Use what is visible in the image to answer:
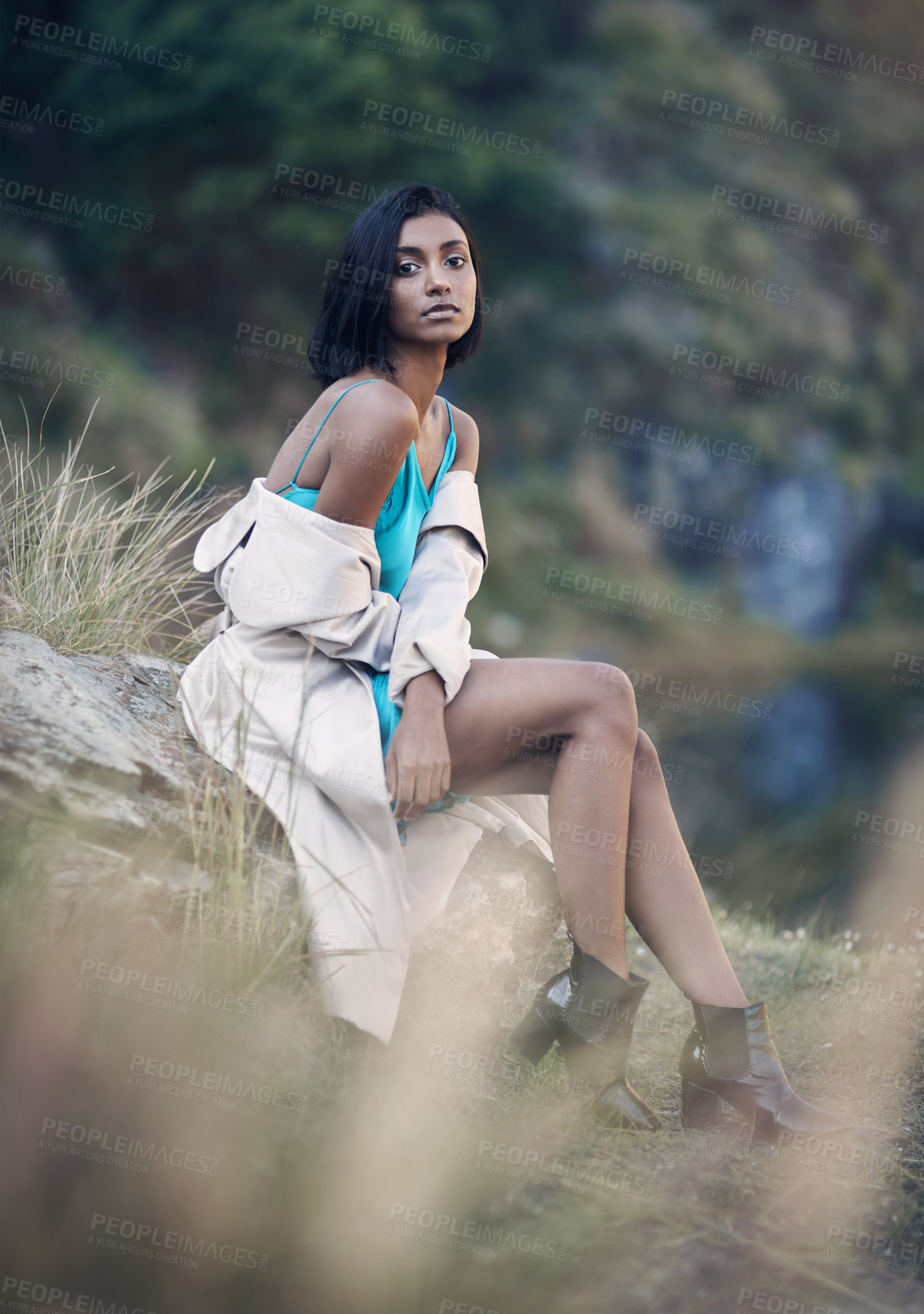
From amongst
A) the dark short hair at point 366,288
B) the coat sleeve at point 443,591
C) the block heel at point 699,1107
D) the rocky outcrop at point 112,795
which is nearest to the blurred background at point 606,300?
the block heel at point 699,1107

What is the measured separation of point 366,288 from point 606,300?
30.2 feet

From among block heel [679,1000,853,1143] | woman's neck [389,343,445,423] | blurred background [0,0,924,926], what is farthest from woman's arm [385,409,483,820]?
blurred background [0,0,924,926]

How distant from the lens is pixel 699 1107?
2.08 m

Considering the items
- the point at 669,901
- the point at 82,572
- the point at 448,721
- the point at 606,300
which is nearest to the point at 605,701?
the point at 448,721

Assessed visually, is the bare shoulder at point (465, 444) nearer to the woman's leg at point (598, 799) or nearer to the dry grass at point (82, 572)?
the woman's leg at point (598, 799)

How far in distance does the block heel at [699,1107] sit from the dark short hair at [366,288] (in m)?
Result: 1.52

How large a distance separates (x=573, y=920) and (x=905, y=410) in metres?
11.3

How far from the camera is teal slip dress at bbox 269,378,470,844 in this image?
2072mm

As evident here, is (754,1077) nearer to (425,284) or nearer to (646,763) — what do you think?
(646,763)

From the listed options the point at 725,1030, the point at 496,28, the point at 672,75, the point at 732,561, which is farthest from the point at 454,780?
the point at 672,75

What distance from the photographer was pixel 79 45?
28.0 ft

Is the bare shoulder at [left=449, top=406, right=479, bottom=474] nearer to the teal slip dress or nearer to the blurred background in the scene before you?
the teal slip dress

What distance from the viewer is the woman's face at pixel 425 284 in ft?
7.05

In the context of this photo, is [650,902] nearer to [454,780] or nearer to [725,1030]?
[725,1030]
